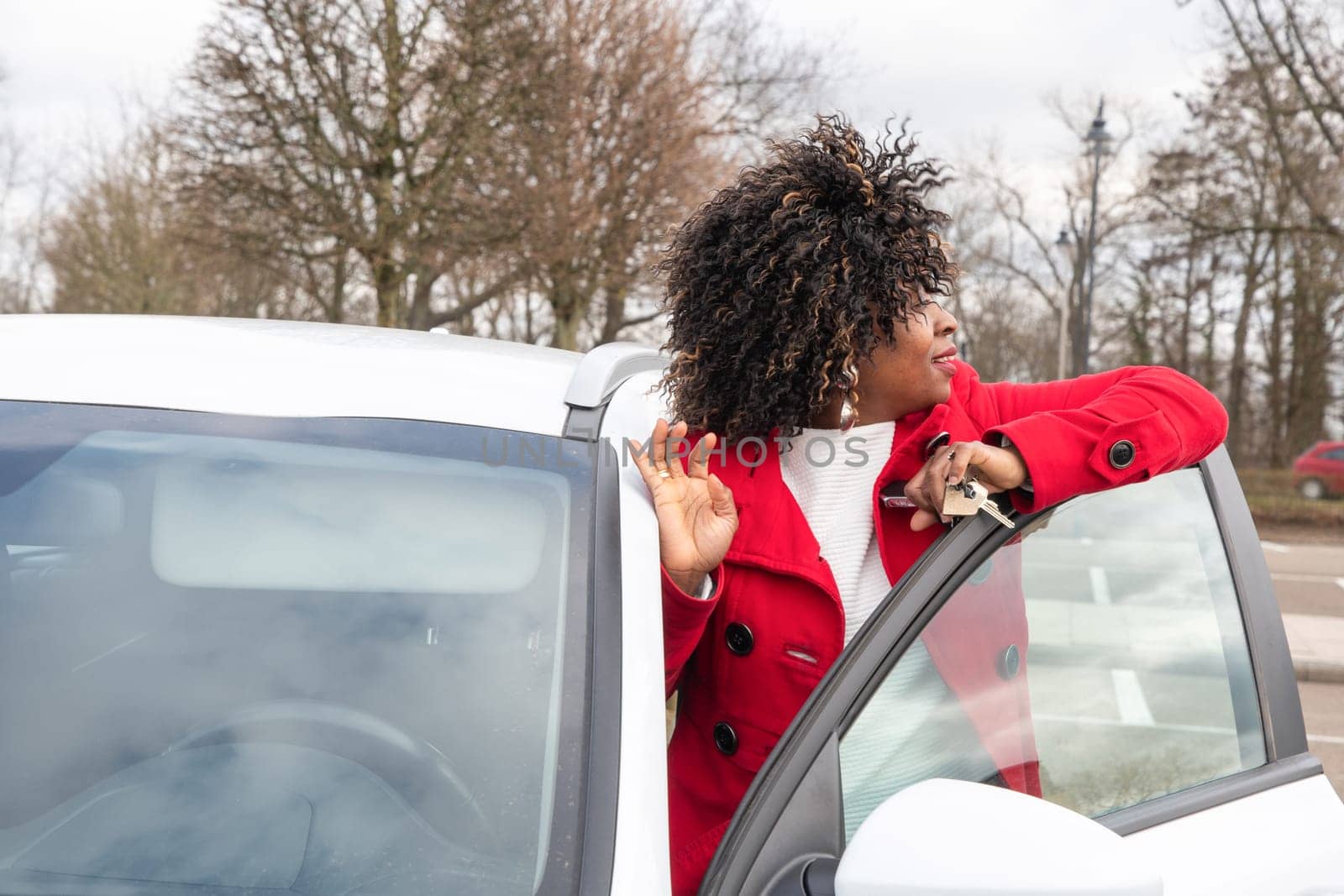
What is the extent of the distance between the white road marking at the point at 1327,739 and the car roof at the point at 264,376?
5.80 meters

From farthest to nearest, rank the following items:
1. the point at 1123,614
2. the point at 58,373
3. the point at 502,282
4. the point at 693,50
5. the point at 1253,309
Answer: the point at 1253,309 → the point at 693,50 → the point at 502,282 → the point at 1123,614 → the point at 58,373

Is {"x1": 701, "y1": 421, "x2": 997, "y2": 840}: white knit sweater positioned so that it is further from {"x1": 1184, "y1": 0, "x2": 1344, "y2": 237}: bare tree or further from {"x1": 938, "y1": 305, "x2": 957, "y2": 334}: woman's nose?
{"x1": 1184, "y1": 0, "x2": 1344, "y2": 237}: bare tree

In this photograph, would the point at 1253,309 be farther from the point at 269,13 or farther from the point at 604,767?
the point at 604,767

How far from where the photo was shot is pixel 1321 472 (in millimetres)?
→ 21297

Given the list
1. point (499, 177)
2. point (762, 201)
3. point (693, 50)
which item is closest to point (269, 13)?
point (499, 177)

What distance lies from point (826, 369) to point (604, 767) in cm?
71

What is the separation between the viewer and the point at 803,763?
4.07 feet

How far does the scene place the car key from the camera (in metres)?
1.40

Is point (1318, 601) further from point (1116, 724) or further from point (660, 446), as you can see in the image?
point (660, 446)

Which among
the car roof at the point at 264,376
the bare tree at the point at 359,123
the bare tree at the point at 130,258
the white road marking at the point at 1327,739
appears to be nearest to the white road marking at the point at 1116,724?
the car roof at the point at 264,376

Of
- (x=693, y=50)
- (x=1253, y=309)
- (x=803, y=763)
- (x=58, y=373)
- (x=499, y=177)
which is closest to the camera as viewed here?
(x=803, y=763)

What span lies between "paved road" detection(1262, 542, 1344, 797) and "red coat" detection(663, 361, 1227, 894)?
1734 millimetres

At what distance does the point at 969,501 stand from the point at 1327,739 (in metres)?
5.71

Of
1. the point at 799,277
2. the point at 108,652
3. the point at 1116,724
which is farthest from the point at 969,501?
the point at 108,652
